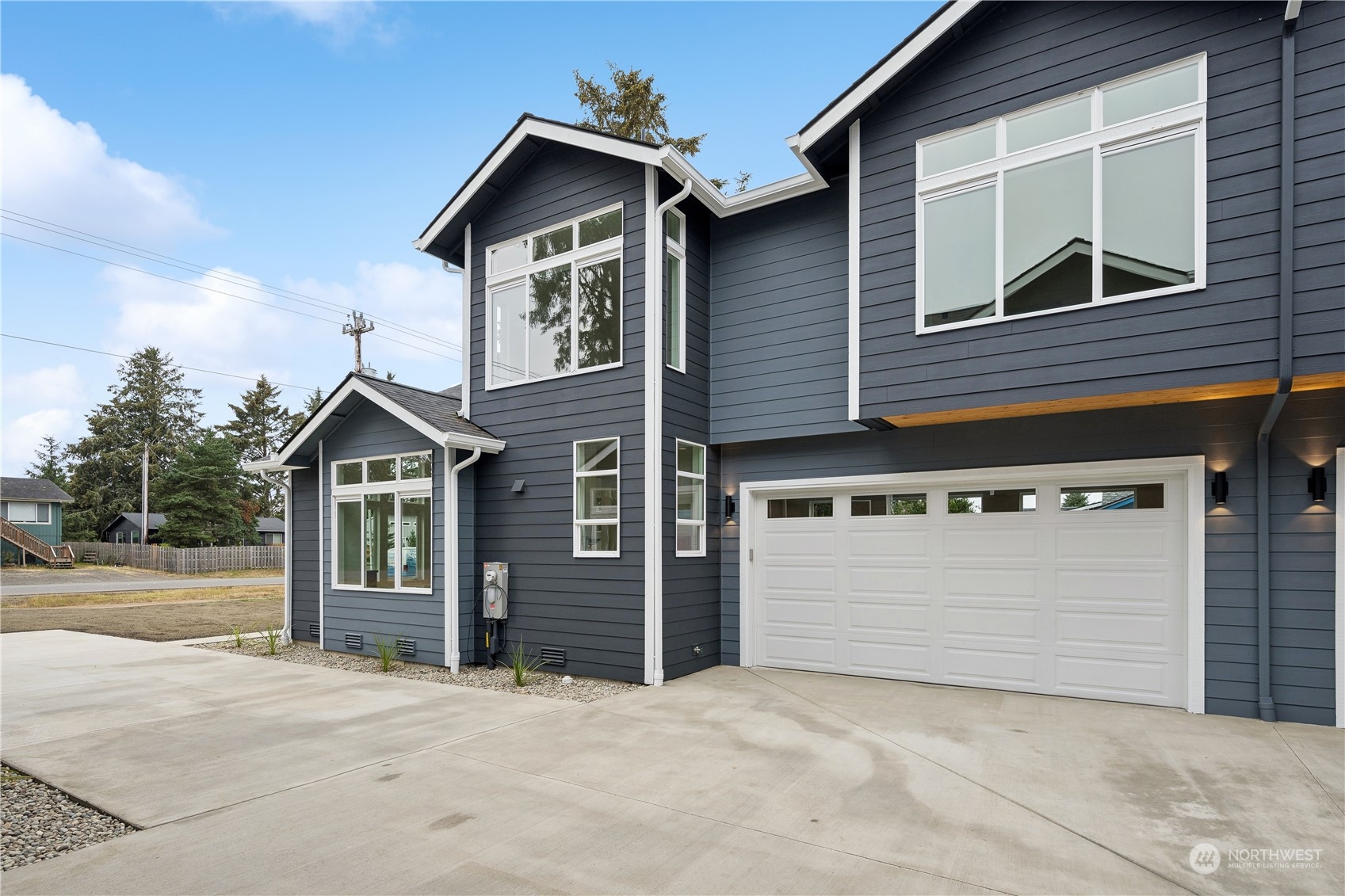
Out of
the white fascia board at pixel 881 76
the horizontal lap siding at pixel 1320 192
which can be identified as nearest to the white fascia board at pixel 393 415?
the white fascia board at pixel 881 76

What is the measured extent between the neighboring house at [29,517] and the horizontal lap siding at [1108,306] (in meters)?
37.7

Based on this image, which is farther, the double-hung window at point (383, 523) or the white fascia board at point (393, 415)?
the double-hung window at point (383, 523)

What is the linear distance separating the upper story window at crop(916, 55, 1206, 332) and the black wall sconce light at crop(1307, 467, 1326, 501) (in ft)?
5.82

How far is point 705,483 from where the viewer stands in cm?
781

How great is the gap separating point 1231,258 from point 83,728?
939 centimetres

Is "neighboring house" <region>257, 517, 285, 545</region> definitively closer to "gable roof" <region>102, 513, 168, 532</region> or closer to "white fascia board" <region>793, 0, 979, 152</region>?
"gable roof" <region>102, 513, 168, 532</region>

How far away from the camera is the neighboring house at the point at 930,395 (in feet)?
16.2

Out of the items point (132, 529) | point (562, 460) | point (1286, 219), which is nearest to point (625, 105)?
point (562, 460)

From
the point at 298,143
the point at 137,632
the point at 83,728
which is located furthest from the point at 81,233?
the point at 83,728

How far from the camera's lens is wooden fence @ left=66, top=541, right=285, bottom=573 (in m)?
27.2

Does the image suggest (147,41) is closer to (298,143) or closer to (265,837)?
(298,143)

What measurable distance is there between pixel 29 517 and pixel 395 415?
35700mm

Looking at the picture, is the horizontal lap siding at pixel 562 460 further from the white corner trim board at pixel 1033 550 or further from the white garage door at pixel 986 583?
the white garage door at pixel 986 583

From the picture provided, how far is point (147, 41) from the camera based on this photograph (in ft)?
41.8
